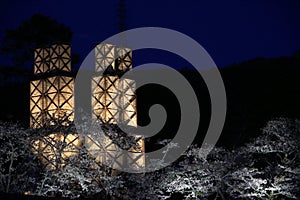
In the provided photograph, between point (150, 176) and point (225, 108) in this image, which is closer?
point (150, 176)

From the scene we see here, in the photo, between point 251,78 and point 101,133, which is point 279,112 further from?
point 101,133

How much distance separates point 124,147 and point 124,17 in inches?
300

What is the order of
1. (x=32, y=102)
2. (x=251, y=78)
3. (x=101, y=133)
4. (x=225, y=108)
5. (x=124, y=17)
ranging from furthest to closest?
(x=251, y=78)
(x=225, y=108)
(x=124, y=17)
(x=32, y=102)
(x=101, y=133)

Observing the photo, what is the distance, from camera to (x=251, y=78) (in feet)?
79.4

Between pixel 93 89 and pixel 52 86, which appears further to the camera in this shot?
pixel 93 89

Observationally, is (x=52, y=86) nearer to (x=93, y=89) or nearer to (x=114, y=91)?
(x=93, y=89)

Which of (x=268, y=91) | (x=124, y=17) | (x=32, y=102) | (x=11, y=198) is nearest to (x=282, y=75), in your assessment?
(x=268, y=91)

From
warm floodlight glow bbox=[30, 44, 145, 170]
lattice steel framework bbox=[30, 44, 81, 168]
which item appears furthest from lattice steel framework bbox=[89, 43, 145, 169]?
lattice steel framework bbox=[30, 44, 81, 168]

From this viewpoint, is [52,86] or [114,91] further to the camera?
[114,91]

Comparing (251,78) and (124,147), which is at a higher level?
(251,78)

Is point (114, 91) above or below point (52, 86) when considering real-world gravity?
below

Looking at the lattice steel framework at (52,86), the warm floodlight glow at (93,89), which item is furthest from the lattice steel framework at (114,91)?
the lattice steel framework at (52,86)

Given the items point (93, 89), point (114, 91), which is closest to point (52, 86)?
point (93, 89)

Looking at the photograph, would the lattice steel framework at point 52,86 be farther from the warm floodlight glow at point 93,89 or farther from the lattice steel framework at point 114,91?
the lattice steel framework at point 114,91
